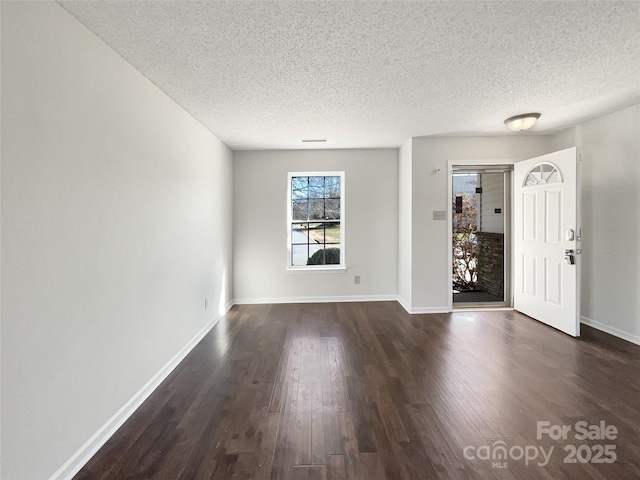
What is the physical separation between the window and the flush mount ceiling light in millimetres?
2378

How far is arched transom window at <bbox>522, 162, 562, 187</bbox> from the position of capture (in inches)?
137

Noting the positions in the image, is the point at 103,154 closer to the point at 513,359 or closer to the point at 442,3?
the point at 442,3

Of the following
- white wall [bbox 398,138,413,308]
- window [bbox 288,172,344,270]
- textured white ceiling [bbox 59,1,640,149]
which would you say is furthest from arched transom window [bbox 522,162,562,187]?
window [bbox 288,172,344,270]

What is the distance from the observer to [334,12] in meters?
1.63

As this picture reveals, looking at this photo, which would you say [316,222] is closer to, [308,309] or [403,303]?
[308,309]

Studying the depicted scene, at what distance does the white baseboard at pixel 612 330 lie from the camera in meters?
3.09

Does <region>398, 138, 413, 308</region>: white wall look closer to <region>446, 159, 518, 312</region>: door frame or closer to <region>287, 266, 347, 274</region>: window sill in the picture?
<region>446, 159, 518, 312</region>: door frame

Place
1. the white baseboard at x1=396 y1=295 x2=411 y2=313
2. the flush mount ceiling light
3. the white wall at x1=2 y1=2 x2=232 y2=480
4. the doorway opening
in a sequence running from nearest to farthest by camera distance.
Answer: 1. the white wall at x1=2 y1=2 x2=232 y2=480
2. the flush mount ceiling light
3. the white baseboard at x1=396 y1=295 x2=411 y2=313
4. the doorway opening

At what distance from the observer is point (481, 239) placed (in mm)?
5383

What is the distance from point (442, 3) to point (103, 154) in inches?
82.3

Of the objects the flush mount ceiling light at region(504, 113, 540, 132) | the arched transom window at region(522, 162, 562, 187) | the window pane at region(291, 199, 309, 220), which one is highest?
the flush mount ceiling light at region(504, 113, 540, 132)

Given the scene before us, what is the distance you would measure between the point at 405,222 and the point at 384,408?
2.89 meters

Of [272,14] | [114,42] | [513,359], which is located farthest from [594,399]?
[114,42]

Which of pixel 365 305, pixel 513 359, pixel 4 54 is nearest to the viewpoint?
pixel 4 54
